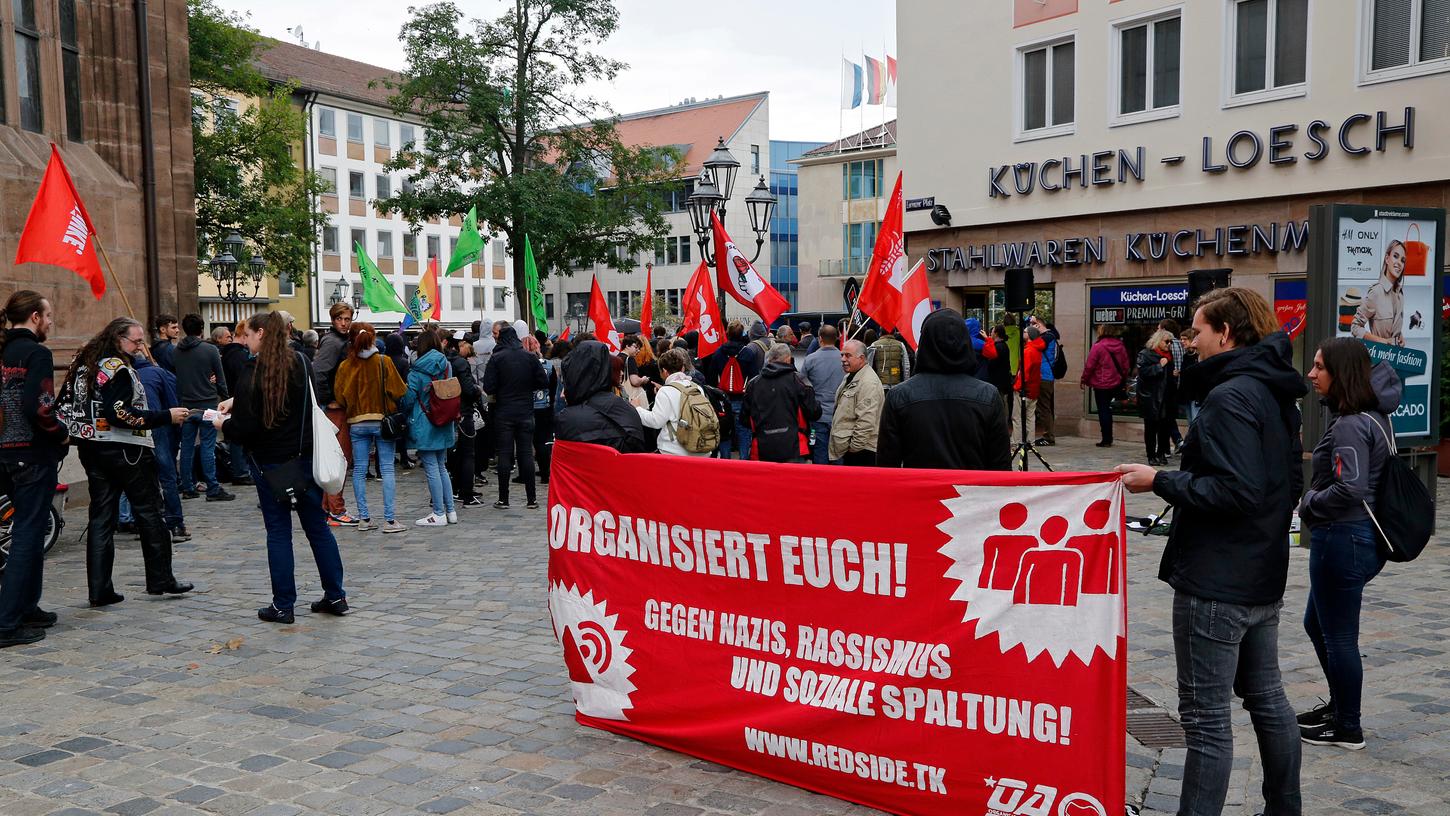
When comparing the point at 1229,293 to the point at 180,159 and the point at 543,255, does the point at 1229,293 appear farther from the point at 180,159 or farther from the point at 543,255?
the point at 543,255

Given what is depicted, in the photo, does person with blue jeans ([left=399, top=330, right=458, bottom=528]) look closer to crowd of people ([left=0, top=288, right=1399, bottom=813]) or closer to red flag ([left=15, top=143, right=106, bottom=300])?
crowd of people ([left=0, top=288, right=1399, bottom=813])

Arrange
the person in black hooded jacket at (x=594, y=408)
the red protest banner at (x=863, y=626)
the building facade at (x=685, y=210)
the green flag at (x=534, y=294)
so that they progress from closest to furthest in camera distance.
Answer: the red protest banner at (x=863, y=626)
the person in black hooded jacket at (x=594, y=408)
the green flag at (x=534, y=294)
the building facade at (x=685, y=210)

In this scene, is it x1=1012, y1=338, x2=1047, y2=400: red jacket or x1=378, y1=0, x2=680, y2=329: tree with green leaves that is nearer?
x1=1012, y1=338, x2=1047, y2=400: red jacket

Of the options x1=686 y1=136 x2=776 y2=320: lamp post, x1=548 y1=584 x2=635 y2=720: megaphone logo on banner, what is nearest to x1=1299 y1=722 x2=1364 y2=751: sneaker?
x1=548 y1=584 x2=635 y2=720: megaphone logo on banner

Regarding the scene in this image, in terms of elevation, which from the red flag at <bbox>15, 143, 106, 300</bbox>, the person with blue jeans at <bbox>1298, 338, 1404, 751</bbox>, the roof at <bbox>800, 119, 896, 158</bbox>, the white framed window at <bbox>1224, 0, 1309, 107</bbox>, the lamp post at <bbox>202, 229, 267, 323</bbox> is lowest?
the person with blue jeans at <bbox>1298, 338, 1404, 751</bbox>

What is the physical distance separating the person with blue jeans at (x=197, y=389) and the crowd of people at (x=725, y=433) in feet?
0.10

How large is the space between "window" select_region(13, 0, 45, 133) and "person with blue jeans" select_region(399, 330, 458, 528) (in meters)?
6.34

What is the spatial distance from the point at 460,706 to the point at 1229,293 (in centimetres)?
410

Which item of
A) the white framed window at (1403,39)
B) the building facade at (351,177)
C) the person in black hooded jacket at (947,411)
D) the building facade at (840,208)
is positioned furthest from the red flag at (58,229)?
the building facade at (840,208)

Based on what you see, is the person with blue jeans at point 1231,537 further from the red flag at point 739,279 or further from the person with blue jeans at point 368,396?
the red flag at point 739,279

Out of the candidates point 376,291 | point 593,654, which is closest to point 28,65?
point 376,291

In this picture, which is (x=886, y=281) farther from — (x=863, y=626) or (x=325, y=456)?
(x=863, y=626)

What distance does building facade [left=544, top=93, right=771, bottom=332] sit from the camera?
81.5 meters

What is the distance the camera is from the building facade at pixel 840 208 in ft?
223
